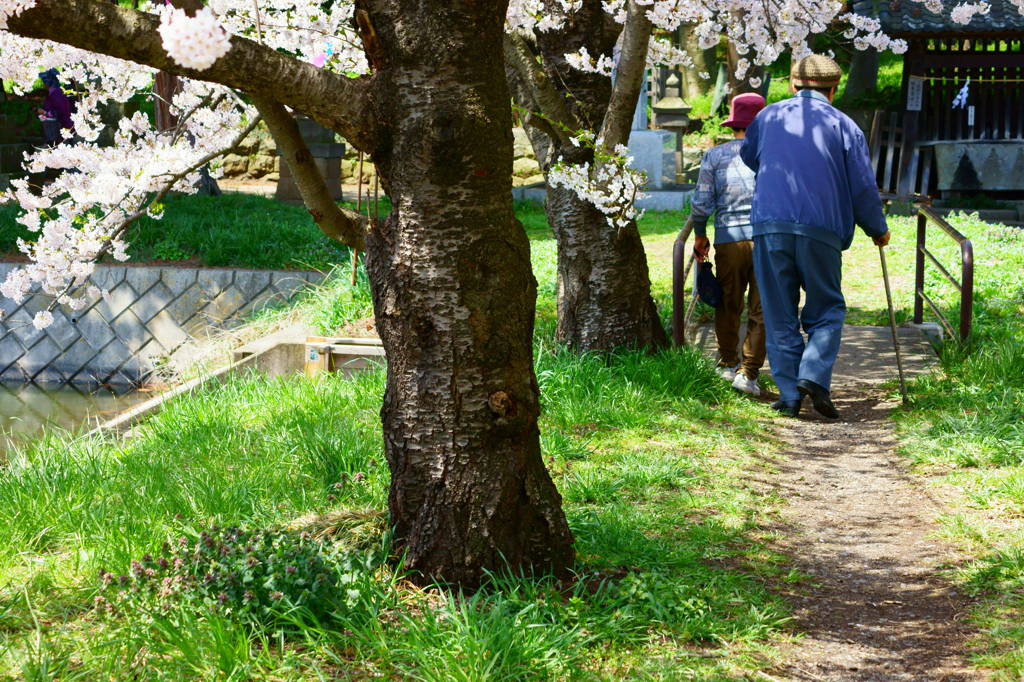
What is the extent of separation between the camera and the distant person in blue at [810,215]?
19.2 feet

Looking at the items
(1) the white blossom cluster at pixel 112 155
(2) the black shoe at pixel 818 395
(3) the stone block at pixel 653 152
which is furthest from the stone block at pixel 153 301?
(2) the black shoe at pixel 818 395

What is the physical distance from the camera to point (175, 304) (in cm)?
1202

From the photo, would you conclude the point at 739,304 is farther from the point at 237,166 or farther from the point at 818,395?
the point at 237,166

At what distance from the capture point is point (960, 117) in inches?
656

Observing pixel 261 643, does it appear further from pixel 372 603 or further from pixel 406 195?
pixel 406 195

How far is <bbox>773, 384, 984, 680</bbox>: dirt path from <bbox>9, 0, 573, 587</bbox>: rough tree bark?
955mm

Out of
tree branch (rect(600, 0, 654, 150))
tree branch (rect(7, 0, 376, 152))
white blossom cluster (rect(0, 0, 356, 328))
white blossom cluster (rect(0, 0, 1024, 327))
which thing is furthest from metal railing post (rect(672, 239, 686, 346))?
tree branch (rect(7, 0, 376, 152))

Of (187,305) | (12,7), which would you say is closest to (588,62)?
(12,7)

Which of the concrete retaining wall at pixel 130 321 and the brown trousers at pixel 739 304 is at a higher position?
the brown trousers at pixel 739 304

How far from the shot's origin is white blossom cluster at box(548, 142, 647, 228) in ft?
19.9

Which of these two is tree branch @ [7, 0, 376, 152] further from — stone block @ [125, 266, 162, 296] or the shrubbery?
stone block @ [125, 266, 162, 296]

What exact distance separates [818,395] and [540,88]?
7.61 ft

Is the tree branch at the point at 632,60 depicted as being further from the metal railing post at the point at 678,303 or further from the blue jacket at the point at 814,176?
the metal railing post at the point at 678,303

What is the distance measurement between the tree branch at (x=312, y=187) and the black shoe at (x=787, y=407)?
328 cm
